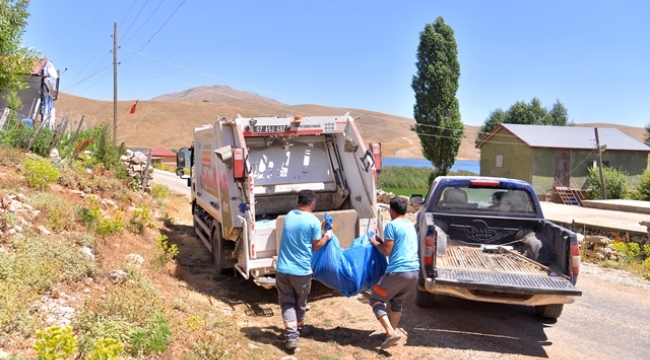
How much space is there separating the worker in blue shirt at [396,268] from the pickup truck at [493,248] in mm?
609

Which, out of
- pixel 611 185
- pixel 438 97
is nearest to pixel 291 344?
pixel 611 185

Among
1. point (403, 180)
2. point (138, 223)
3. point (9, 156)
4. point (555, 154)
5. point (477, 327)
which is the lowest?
point (477, 327)

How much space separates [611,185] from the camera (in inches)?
1121

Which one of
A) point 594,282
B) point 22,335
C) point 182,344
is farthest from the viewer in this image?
point 594,282

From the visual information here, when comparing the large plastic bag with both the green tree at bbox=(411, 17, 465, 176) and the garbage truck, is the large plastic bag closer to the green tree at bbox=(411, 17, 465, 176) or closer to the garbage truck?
the garbage truck

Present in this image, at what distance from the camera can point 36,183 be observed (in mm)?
8430

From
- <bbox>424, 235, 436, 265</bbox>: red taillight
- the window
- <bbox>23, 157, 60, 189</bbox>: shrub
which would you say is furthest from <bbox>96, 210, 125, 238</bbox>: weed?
the window

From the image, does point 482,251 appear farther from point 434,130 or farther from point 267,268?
point 434,130

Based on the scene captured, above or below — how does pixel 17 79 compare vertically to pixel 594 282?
above

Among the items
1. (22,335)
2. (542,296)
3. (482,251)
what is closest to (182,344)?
(22,335)

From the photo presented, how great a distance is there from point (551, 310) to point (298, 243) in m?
3.42

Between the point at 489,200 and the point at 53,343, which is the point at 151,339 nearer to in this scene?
the point at 53,343

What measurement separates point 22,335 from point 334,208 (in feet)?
16.2

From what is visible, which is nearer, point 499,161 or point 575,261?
point 575,261
